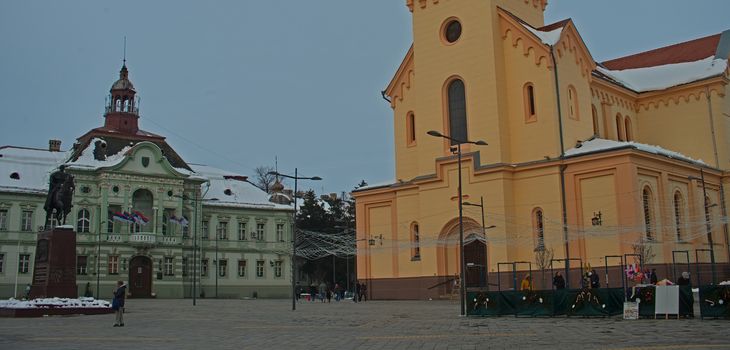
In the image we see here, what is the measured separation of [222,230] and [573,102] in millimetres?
42990

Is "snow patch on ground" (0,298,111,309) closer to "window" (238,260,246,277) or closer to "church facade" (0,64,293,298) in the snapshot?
"church facade" (0,64,293,298)

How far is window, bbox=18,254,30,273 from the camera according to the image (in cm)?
6450

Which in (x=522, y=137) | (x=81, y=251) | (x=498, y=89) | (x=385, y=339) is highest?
(x=498, y=89)

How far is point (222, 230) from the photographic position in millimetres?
76250

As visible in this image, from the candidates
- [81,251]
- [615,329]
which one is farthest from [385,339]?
[81,251]

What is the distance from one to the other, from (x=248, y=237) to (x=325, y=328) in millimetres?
56726

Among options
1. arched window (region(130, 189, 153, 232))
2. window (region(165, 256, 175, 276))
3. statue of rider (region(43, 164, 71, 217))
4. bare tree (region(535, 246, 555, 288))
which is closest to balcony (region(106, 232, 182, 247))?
arched window (region(130, 189, 153, 232))

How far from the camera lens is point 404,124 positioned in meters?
49.2

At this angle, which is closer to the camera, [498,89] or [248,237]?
[498,89]

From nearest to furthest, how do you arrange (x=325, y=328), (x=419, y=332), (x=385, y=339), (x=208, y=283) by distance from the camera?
(x=385, y=339), (x=419, y=332), (x=325, y=328), (x=208, y=283)

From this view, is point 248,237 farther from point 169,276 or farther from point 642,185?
point 642,185

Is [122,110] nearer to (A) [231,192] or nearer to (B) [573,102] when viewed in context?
(A) [231,192]

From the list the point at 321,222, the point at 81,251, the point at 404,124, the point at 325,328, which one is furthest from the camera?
the point at 321,222

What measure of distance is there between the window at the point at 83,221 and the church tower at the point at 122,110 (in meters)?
10.5
